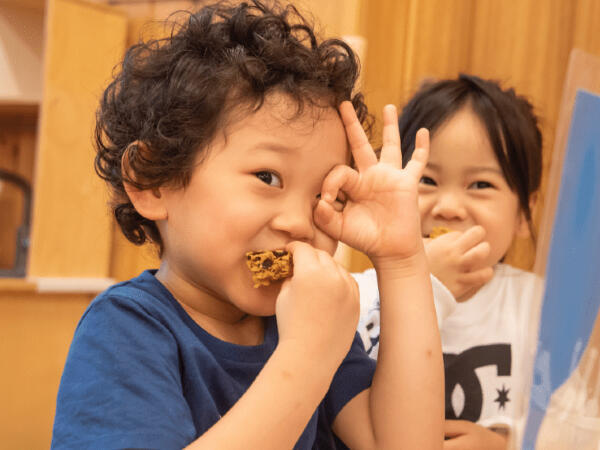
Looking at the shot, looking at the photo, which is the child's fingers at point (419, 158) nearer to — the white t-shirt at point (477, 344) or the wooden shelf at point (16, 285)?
the white t-shirt at point (477, 344)

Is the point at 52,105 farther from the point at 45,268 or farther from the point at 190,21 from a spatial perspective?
the point at 190,21

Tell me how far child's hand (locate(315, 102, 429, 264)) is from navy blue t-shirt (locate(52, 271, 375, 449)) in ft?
0.56

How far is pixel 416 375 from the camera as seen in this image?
716 mm

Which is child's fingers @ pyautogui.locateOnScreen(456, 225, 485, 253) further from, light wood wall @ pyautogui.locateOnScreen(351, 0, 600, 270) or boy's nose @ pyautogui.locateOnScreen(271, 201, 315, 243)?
light wood wall @ pyautogui.locateOnScreen(351, 0, 600, 270)

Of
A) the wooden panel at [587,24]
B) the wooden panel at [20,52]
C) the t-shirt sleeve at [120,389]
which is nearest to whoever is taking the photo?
the t-shirt sleeve at [120,389]

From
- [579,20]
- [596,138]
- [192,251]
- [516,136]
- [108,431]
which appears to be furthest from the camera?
[579,20]

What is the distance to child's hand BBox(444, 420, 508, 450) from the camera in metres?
0.88

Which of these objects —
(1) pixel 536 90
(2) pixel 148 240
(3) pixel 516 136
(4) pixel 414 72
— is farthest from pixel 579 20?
(2) pixel 148 240

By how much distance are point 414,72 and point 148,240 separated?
47.8 inches

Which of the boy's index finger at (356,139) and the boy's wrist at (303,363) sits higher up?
the boy's index finger at (356,139)

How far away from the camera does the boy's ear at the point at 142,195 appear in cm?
71

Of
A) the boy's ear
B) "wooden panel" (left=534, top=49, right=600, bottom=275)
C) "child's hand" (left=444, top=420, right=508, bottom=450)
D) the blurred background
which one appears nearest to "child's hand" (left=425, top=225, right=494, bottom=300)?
"child's hand" (left=444, top=420, right=508, bottom=450)

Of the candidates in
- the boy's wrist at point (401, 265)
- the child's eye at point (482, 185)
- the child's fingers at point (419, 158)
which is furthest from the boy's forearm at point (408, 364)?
the child's eye at point (482, 185)

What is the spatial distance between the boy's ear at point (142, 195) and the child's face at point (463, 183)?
55 centimetres
